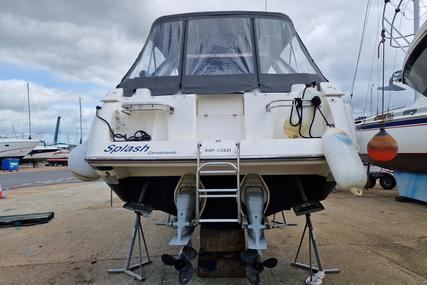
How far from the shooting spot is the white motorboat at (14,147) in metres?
30.9

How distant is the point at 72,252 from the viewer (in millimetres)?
5211

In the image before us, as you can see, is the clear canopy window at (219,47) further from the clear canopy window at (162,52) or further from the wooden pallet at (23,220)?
the wooden pallet at (23,220)

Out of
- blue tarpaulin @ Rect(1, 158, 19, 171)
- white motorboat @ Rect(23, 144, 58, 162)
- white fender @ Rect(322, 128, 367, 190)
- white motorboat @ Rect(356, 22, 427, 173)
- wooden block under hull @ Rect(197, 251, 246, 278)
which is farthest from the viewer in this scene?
white motorboat @ Rect(23, 144, 58, 162)

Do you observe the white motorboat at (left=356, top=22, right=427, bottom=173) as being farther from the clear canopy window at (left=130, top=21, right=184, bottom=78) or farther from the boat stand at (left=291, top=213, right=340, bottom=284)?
the clear canopy window at (left=130, top=21, right=184, bottom=78)

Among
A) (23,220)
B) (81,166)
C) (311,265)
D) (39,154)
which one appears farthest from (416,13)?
(39,154)

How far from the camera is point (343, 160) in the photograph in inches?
113

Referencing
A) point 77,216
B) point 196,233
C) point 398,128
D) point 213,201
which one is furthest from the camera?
point 398,128

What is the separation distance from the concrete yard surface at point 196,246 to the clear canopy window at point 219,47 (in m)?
2.27

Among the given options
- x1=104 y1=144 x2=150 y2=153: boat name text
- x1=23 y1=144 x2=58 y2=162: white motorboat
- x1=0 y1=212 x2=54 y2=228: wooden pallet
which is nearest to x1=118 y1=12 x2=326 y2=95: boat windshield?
x1=104 y1=144 x2=150 y2=153: boat name text

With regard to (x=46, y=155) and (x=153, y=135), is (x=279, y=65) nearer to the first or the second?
(x=153, y=135)

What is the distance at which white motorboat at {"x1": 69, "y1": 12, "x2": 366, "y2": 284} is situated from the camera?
3.20 metres

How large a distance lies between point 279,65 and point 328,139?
1433 mm

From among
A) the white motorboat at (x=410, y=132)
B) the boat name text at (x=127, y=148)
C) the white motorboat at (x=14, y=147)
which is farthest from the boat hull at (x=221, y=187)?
the white motorboat at (x=14, y=147)

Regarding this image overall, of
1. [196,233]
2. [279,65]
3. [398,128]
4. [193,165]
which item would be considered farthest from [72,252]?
[398,128]
